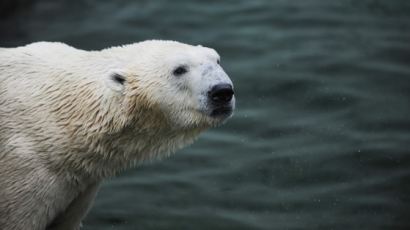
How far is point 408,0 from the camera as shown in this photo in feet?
34.9

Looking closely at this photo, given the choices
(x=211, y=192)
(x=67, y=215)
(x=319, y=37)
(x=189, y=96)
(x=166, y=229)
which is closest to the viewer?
(x=189, y=96)

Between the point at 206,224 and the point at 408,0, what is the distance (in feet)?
16.3

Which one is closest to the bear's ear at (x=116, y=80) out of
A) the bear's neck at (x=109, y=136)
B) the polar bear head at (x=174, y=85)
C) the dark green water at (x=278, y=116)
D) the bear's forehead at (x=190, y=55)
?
the polar bear head at (x=174, y=85)

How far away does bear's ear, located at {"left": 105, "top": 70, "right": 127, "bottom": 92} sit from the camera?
17.9 feet

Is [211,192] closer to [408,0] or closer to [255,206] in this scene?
[255,206]

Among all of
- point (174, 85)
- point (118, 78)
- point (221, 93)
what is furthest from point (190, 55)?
point (118, 78)

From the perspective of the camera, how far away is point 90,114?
555 cm

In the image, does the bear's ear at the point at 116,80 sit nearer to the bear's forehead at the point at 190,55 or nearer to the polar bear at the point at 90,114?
the polar bear at the point at 90,114

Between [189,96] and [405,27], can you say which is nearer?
[189,96]

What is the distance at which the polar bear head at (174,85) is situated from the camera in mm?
5312

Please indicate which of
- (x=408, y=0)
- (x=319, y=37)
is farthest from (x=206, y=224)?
(x=408, y=0)

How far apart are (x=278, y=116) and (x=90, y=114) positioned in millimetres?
3629

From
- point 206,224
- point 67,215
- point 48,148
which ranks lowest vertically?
point 206,224

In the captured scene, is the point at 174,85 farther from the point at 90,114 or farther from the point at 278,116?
the point at 278,116
